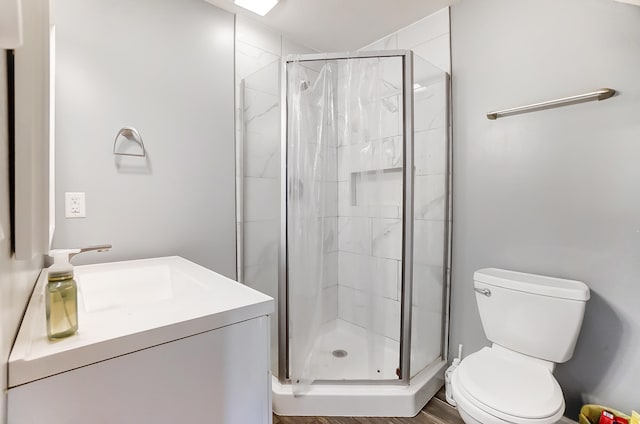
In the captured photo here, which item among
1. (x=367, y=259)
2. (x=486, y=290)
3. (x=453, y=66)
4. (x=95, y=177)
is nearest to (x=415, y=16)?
(x=453, y=66)

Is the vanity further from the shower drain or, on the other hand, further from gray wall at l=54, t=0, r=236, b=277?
the shower drain

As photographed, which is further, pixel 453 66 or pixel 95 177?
pixel 453 66

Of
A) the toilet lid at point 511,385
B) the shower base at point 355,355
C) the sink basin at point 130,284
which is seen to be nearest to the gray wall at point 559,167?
the toilet lid at point 511,385

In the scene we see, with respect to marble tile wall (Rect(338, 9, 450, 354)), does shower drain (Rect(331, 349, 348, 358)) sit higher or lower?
lower

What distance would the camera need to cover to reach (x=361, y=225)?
1.86 metres

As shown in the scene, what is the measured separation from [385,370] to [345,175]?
115cm

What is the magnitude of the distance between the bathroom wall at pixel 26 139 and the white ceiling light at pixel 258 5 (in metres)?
1.57

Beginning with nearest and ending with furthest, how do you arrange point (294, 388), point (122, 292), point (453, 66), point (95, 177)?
point (122, 292), point (95, 177), point (294, 388), point (453, 66)

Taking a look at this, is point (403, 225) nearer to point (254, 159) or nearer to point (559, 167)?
point (559, 167)

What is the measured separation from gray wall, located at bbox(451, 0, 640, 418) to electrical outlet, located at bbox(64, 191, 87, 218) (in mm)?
2085

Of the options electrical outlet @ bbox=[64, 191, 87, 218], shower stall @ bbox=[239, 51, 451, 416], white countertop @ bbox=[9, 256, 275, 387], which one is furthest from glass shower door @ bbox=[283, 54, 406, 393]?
electrical outlet @ bbox=[64, 191, 87, 218]

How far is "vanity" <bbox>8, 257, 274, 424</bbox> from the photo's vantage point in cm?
57

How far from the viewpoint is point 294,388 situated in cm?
162

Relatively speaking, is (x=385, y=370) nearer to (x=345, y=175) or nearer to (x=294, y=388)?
(x=294, y=388)
